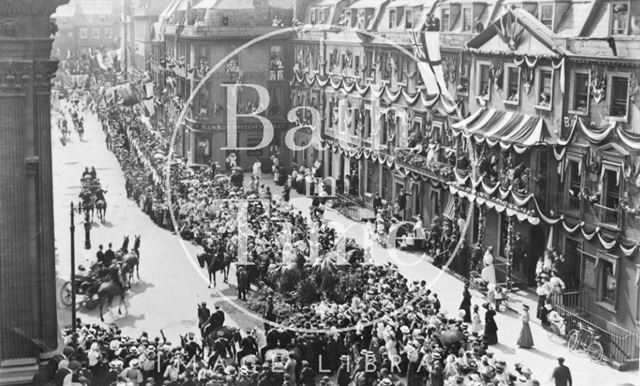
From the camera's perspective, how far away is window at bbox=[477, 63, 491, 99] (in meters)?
44.2

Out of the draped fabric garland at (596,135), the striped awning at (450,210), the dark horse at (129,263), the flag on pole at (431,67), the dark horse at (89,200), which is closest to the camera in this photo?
the draped fabric garland at (596,135)

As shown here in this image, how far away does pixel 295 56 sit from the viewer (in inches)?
2788

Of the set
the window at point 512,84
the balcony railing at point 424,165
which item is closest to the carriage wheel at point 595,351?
the window at point 512,84

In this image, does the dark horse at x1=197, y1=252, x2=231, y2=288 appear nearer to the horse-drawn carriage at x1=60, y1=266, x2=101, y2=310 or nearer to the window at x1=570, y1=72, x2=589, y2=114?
the horse-drawn carriage at x1=60, y1=266, x2=101, y2=310

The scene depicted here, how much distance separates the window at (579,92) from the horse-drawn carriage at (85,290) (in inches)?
822

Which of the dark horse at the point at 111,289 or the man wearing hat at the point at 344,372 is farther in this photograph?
the dark horse at the point at 111,289

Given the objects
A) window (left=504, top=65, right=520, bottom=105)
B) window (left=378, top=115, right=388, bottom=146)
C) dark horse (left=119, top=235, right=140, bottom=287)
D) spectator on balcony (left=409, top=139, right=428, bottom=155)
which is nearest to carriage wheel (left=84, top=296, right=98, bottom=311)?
dark horse (left=119, top=235, right=140, bottom=287)

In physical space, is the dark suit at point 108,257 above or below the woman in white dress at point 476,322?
above

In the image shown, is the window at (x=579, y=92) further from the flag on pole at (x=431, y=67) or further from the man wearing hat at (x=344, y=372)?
the man wearing hat at (x=344, y=372)

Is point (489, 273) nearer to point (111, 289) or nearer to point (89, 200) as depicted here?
point (111, 289)

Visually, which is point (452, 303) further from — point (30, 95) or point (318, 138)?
point (318, 138)

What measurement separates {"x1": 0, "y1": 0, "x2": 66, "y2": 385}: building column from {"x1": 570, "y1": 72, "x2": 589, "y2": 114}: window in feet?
73.5

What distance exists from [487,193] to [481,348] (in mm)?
14909

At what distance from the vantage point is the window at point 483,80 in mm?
44156
